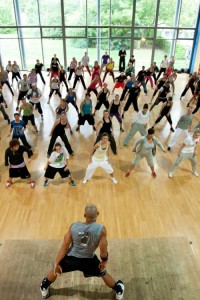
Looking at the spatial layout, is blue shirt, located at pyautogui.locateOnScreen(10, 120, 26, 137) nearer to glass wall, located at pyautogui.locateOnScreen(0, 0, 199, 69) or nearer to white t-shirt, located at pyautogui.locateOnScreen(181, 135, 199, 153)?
white t-shirt, located at pyautogui.locateOnScreen(181, 135, 199, 153)

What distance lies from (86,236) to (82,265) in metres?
0.30

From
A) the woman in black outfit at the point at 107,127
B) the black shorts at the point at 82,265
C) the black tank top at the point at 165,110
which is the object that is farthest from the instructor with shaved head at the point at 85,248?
the black tank top at the point at 165,110

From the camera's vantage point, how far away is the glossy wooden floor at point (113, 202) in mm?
3859

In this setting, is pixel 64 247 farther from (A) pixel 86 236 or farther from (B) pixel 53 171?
(B) pixel 53 171

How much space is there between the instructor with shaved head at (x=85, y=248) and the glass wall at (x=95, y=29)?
Result: 12.4 m

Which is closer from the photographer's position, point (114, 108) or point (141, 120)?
point (141, 120)

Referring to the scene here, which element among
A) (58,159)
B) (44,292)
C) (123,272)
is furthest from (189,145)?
(44,292)

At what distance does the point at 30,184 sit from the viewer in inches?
188

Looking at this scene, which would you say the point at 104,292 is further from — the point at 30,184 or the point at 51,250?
the point at 30,184

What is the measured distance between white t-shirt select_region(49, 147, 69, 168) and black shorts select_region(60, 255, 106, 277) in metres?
2.19

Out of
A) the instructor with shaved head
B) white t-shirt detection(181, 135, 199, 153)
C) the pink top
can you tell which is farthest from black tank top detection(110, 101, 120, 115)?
the instructor with shaved head

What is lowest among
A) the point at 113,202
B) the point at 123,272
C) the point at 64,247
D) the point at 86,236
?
the point at 113,202

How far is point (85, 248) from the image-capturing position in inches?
86.7

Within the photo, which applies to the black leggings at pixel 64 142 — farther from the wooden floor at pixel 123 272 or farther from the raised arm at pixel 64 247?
the raised arm at pixel 64 247
